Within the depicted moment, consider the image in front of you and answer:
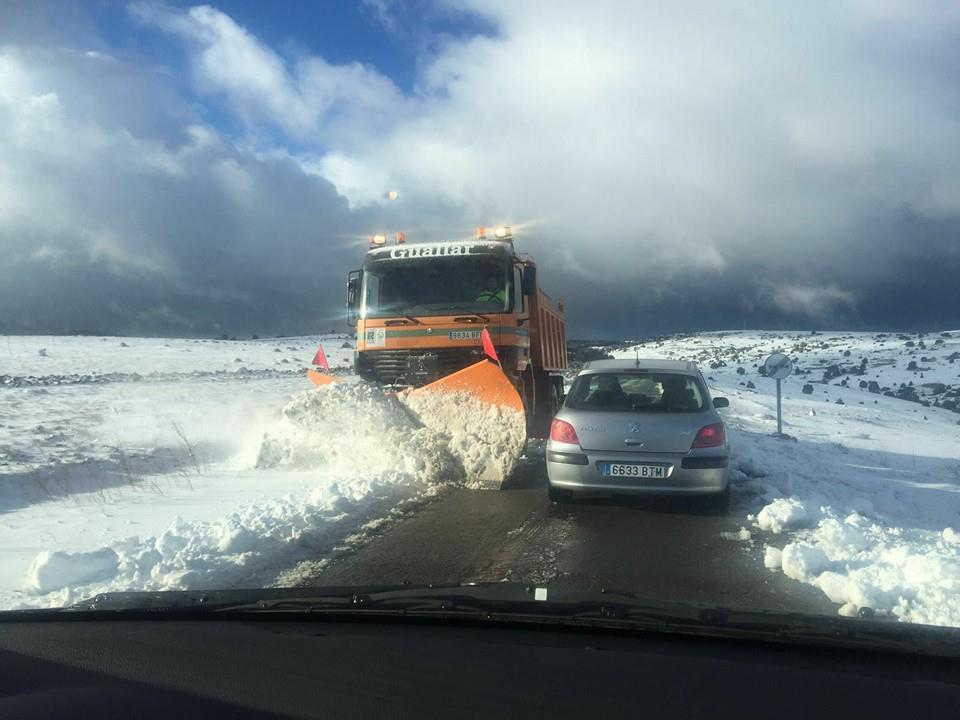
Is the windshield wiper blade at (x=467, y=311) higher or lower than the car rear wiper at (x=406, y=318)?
higher

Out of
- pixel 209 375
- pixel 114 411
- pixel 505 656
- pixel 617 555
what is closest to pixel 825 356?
pixel 209 375

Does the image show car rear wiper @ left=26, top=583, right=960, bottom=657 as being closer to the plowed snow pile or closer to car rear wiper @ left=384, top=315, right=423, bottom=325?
the plowed snow pile

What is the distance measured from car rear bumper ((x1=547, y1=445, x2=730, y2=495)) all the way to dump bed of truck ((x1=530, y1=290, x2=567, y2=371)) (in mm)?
5508

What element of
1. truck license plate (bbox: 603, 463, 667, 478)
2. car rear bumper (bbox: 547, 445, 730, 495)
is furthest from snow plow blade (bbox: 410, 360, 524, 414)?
truck license plate (bbox: 603, 463, 667, 478)

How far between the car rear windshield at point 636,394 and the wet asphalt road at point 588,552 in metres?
1.18

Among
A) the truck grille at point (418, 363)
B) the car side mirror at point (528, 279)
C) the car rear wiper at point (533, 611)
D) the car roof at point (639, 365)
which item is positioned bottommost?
the car rear wiper at point (533, 611)

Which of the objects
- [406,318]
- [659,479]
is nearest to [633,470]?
[659,479]

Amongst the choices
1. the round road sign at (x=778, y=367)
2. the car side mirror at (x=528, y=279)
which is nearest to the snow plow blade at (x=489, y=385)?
the car side mirror at (x=528, y=279)

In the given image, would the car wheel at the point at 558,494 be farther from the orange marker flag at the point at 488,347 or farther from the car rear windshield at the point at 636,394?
the orange marker flag at the point at 488,347

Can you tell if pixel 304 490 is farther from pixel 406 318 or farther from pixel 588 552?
pixel 588 552

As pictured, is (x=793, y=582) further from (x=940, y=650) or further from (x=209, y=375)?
(x=209, y=375)

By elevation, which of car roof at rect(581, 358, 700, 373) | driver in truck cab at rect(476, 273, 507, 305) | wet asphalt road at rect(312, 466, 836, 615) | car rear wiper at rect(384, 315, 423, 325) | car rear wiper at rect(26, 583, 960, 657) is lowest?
wet asphalt road at rect(312, 466, 836, 615)

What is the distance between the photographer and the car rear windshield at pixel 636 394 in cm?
792

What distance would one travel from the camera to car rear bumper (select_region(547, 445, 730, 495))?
24.5 ft
